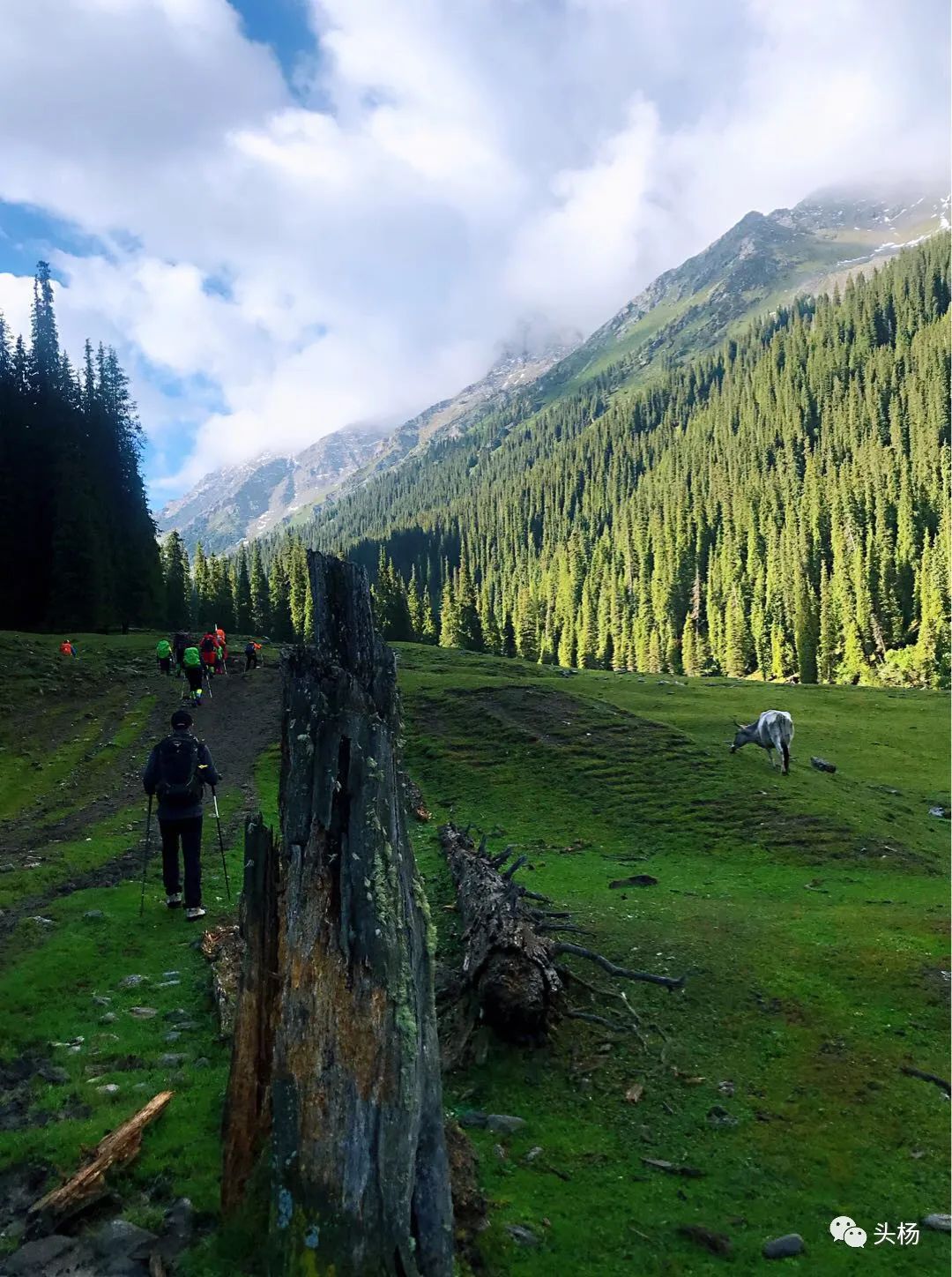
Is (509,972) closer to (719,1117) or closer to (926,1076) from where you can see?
(719,1117)

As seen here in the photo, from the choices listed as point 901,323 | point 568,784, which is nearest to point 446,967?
point 568,784

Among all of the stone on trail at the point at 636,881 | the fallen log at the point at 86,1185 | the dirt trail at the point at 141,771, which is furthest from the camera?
the stone on trail at the point at 636,881

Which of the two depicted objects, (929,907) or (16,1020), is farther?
(929,907)

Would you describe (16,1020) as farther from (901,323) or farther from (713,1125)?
(901,323)

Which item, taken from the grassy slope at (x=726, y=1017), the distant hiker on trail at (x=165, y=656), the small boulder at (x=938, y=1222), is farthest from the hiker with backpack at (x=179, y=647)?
the small boulder at (x=938, y=1222)

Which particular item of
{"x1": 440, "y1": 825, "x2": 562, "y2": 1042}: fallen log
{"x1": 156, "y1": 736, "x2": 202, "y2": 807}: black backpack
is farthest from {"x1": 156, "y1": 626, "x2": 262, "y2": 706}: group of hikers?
{"x1": 440, "y1": 825, "x2": 562, "y2": 1042}: fallen log

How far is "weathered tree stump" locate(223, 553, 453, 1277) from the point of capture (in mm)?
4742

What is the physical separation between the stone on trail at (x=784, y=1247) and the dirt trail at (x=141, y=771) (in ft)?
38.5

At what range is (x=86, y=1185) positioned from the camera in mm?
5664

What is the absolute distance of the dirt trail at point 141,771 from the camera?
15.5 m

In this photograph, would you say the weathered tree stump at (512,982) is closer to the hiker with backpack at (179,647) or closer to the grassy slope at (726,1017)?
the grassy slope at (726,1017)

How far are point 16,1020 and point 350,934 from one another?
6492mm

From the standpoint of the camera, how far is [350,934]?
525 centimetres

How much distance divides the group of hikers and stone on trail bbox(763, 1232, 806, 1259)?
36.5 metres
